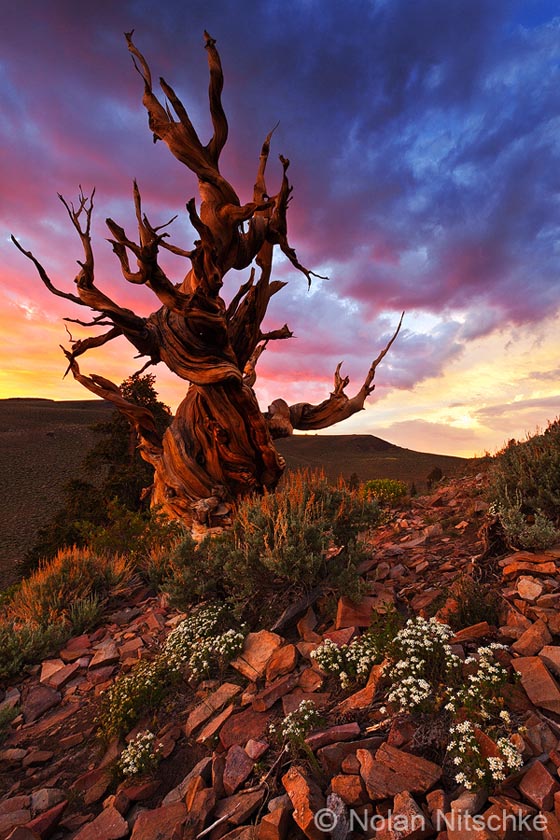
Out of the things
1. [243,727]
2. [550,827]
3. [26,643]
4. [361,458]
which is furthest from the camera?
[361,458]

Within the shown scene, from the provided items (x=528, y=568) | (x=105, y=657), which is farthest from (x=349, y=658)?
(x=105, y=657)

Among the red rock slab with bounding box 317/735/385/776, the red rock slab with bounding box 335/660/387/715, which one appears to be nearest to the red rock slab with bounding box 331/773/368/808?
the red rock slab with bounding box 317/735/385/776

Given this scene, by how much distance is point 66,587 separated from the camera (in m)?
7.22

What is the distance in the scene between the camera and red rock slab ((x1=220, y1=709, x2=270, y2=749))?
11.2ft

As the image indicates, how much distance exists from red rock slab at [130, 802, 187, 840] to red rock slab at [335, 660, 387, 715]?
124 cm

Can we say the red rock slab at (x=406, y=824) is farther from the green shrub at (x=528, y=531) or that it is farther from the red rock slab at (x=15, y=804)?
the green shrub at (x=528, y=531)

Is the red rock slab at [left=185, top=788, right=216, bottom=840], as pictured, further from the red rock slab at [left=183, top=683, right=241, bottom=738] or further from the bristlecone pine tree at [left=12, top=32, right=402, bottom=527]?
the bristlecone pine tree at [left=12, top=32, right=402, bottom=527]

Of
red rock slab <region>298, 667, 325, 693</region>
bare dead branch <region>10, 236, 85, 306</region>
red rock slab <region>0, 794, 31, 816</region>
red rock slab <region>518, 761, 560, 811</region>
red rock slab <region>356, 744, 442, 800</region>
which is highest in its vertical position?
bare dead branch <region>10, 236, 85, 306</region>

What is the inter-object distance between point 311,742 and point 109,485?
17439 millimetres

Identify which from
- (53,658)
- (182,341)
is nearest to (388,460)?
(182,341)

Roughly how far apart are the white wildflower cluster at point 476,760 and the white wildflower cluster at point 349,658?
975mm

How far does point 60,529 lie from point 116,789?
16362mm

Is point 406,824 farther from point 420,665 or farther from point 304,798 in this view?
point 420,665

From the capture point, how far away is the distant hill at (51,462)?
35.3m
